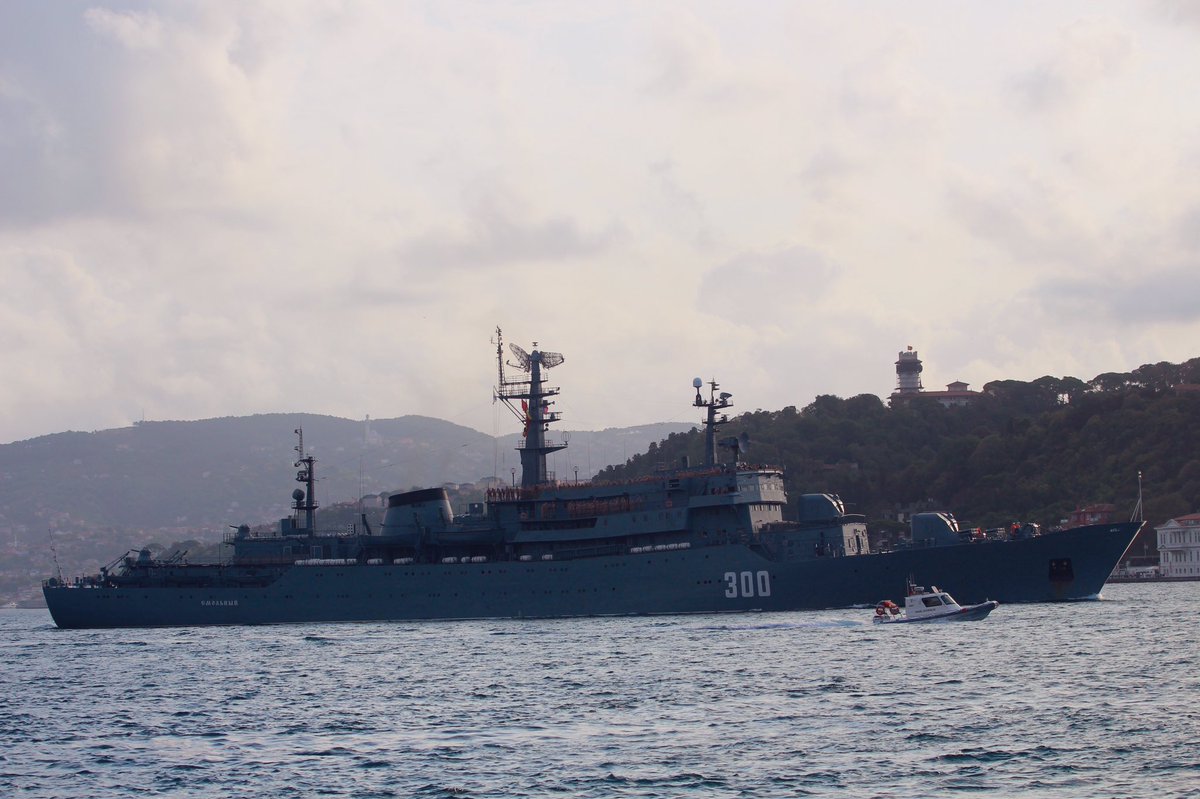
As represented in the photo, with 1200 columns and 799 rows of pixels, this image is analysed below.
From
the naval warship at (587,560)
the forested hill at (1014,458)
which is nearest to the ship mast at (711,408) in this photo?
the naval warship at (587,560)

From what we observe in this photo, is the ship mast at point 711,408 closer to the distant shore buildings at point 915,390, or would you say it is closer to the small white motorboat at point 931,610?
the small white motorboat at point 931,610

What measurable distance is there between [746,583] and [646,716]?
29112 millimetres

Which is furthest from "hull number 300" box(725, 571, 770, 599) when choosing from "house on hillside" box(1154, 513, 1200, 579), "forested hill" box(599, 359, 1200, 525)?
"house on hillside" box(1154, 513, 1200, 579)

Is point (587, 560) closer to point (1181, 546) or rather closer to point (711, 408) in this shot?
point (711, 408)

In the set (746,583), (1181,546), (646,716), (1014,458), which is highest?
(1014,458)

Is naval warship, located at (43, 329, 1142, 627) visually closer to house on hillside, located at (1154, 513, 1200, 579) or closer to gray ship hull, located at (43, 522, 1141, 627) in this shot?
gray ship hull, located at (43, 522, 1141, 627)

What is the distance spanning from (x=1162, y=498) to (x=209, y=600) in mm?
79224

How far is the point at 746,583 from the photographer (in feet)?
199

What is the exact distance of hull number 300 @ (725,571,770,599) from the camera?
60.5 meters

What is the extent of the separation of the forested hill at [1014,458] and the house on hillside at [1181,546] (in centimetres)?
342

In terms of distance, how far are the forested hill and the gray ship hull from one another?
154 ft

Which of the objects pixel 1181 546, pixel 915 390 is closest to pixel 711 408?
pixel 1181 546

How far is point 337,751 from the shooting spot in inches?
1156

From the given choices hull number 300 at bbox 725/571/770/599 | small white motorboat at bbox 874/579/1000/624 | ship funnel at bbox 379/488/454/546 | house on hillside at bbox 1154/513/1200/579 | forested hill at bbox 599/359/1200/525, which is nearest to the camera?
small white motorboat at bbox 874/579/1000/624
